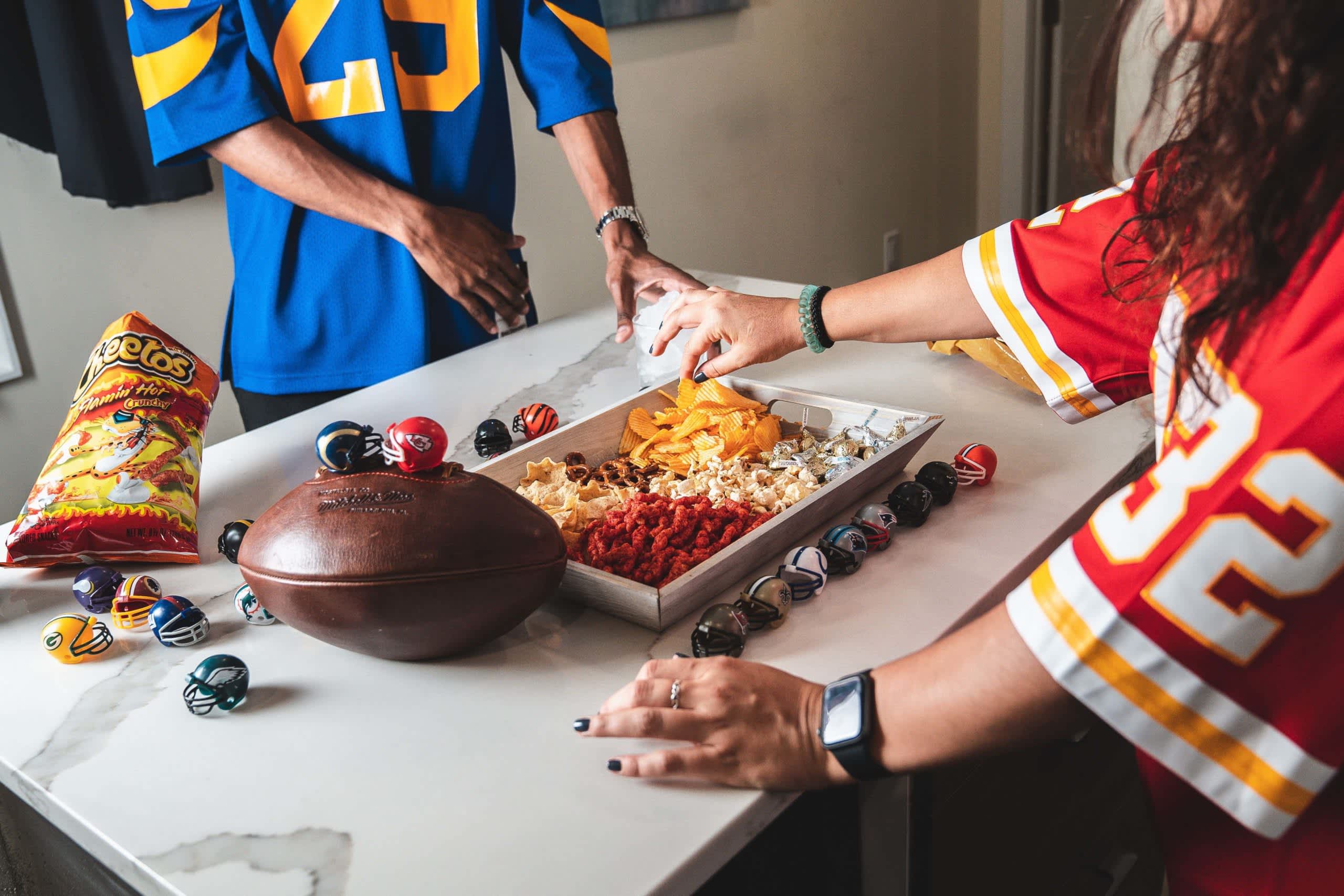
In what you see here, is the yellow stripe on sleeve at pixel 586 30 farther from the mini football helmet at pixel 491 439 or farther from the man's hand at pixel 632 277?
the mini football helmet at pixel 491 439

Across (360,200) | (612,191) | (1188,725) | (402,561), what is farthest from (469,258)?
(1188,725)

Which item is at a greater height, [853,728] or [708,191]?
[853,728]

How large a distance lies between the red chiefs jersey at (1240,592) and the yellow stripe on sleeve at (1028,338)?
0.36 metres

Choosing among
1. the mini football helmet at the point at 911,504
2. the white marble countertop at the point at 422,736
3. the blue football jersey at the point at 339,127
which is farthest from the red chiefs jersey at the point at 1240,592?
the blue football jersey at the point at 339,127

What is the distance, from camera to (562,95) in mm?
1676

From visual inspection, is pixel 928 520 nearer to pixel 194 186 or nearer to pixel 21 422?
pixel 194 186

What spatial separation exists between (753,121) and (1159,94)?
2770mm

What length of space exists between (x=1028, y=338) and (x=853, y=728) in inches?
19.4

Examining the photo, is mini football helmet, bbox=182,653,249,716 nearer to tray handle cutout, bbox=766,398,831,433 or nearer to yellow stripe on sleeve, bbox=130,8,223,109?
tray handle cutout, bbox=766,398,831,433

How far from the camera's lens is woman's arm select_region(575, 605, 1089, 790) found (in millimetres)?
613

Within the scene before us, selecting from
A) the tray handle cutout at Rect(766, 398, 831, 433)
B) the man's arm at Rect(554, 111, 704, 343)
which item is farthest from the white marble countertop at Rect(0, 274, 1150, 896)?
the man's arm at Rect(554, 111, 704, 343)

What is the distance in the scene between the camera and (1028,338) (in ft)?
3.26

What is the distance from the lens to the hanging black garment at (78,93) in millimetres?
1820

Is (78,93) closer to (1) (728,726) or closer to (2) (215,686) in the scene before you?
(2) (215,686)
